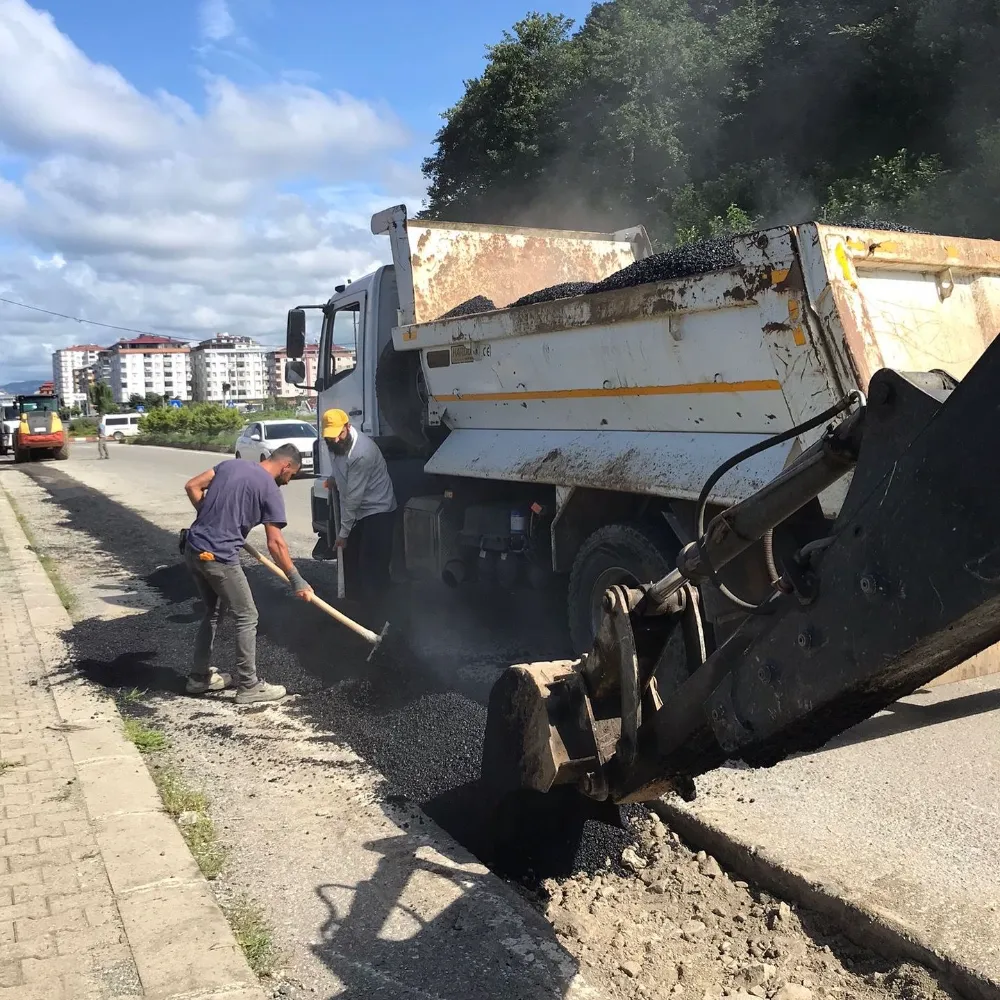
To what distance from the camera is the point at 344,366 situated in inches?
327

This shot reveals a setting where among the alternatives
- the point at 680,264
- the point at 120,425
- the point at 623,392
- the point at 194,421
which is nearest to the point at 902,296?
the point at 680,264

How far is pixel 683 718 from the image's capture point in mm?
2559

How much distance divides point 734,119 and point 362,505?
57.1 ft

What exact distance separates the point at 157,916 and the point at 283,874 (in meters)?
0.50

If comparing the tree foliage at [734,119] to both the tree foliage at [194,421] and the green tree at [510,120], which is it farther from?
the tree foliage at [194,421]

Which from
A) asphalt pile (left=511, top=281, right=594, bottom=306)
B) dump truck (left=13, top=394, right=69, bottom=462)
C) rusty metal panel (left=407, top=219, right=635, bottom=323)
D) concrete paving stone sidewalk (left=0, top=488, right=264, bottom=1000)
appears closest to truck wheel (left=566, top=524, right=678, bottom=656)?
asphalt pile (left=511, top=281, right=594, bottom=306)

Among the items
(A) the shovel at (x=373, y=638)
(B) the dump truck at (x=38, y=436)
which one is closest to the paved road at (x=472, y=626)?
(A) the shovel at (x=373, y=638)

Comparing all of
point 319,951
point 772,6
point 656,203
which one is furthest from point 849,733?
point 772,6

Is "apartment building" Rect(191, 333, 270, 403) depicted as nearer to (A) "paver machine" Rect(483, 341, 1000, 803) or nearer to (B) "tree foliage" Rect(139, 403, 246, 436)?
(B) "tree foliage" Rect(139, 403, 246, 436)

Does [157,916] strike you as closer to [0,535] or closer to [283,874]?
[283,874]

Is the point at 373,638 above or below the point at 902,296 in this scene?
below

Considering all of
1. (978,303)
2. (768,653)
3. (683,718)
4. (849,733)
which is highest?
(978,303)

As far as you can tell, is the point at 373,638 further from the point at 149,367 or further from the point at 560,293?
the point at 149,367

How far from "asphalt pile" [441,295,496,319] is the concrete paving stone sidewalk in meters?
3.38
